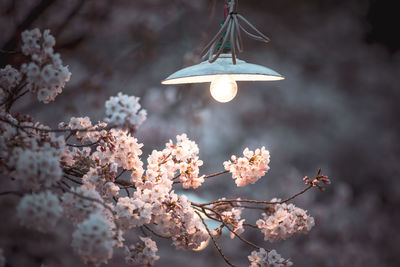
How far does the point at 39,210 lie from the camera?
62 centimetres

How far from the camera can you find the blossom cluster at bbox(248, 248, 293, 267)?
2.99ft

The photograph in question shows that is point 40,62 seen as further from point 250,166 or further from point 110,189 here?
point 250,166

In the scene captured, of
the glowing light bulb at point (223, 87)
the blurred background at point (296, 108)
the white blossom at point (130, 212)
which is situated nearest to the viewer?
the white blossom at point (130, 212)

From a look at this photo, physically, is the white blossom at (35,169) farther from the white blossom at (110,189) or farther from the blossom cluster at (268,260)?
the blossom cluster at (268,260)

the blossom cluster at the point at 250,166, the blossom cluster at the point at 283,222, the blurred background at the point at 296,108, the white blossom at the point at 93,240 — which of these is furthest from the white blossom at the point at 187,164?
the blurred background at the point at 296,108

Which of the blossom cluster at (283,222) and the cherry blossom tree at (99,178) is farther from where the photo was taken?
the blossom cluster at (283,222)

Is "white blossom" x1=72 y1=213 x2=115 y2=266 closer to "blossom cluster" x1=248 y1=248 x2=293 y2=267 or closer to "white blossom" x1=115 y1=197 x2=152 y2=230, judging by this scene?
"white blossom" x1=115 y1=197 x2=152 y2=230

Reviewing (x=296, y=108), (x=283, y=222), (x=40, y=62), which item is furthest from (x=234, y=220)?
(x=296, y=108)

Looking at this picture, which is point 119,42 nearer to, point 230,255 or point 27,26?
point 27,26

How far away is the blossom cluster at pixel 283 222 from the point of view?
3.05 feet

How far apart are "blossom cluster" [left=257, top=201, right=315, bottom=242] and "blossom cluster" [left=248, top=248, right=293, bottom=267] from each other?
0.04 m

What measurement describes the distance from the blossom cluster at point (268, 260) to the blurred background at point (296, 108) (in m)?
1.84

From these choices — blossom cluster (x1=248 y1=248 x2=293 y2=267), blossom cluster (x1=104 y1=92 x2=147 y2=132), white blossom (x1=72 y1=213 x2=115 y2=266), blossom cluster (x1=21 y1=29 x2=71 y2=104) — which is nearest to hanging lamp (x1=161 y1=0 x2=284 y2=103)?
blossom cluster (x1=104 y1=92 x2=147 y2=132)

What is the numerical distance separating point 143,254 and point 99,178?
220 millimetres
